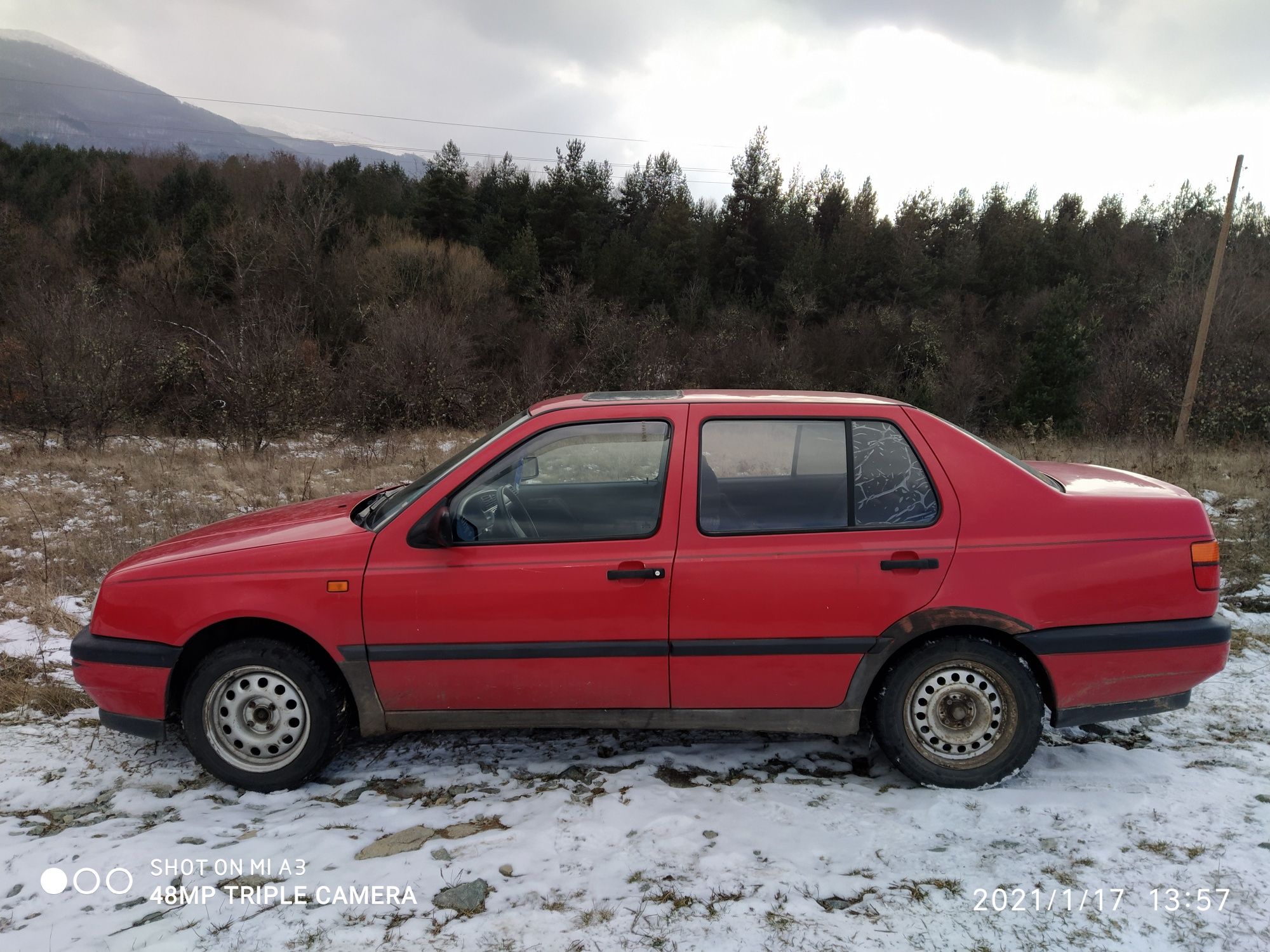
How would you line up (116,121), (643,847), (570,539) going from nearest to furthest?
(643,847) → (570,539) → (116,121)

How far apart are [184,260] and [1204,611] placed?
43123 mm

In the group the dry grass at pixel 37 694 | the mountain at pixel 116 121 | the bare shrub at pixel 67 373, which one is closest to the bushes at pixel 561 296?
the bare shrub at pixel 67 373

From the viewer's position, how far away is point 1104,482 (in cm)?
359

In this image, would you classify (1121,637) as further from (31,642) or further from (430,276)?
(430,276)

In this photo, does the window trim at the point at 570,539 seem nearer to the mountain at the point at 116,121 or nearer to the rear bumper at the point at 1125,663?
the rear bumper at the point at 1125,663

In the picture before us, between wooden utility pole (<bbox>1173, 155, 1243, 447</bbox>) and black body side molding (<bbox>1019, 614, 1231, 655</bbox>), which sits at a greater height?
wooden utility pole (<bbox>1173, 155, 1243, 447</bbox>)

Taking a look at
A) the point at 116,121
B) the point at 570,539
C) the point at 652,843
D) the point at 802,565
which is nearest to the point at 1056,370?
the point at 802,565

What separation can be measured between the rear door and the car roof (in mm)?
122

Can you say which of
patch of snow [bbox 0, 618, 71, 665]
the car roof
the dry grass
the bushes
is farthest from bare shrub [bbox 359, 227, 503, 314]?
the car roof

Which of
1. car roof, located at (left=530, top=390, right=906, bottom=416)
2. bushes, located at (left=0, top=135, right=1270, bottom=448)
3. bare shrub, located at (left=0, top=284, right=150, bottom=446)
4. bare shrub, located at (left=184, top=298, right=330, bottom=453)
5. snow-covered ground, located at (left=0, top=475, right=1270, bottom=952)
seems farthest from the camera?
bushes, located at (left=0, top=135, right=1270, bottom=448)

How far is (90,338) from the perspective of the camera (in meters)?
15.4

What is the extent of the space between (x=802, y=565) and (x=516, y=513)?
4.23 feet

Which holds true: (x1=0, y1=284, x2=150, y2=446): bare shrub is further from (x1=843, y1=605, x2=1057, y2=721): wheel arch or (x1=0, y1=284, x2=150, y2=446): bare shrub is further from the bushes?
(x1=843, y1=605, x2=1057, y2=721): wheel arch

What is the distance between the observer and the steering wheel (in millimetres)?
3316
